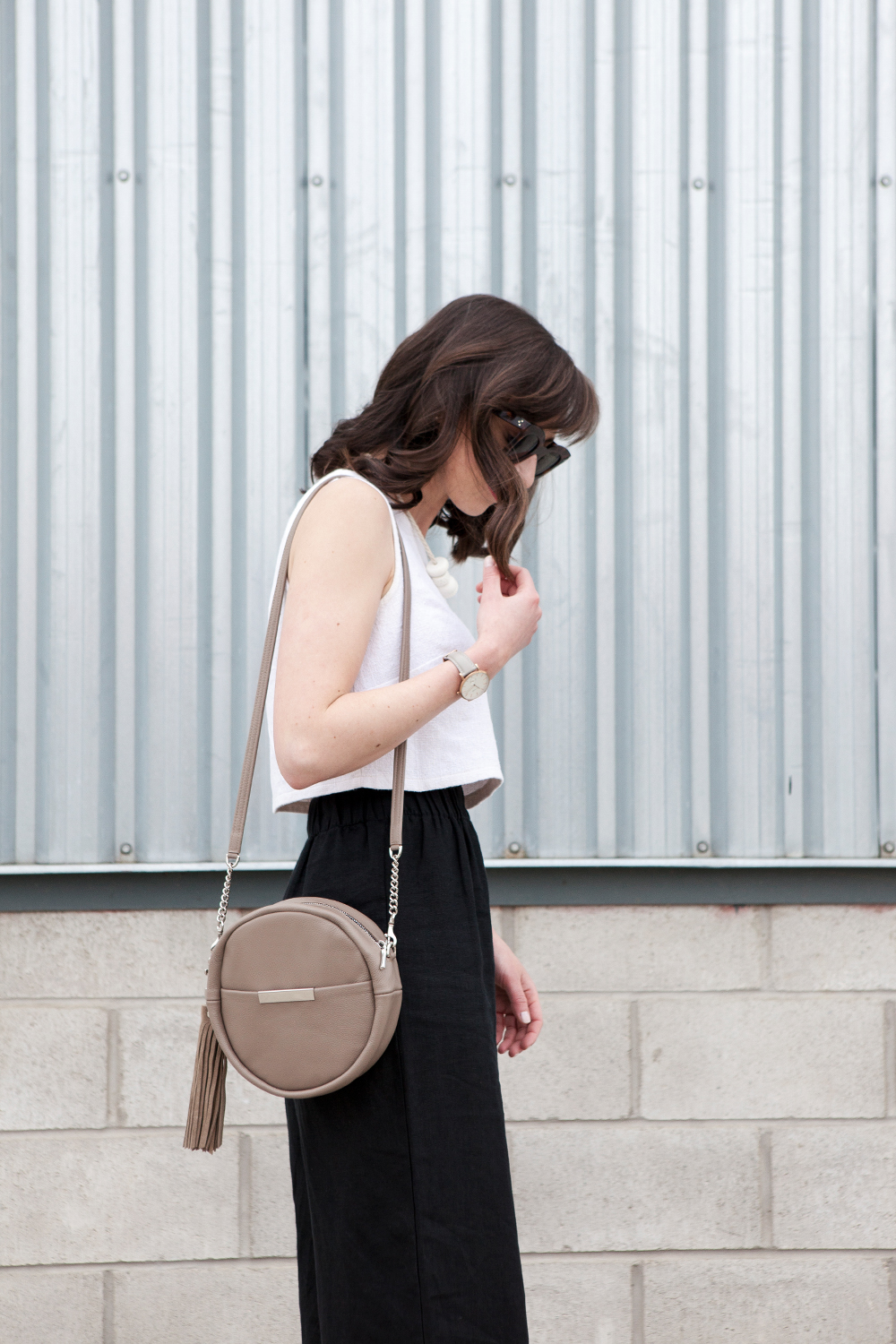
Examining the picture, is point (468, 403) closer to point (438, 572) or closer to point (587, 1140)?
point (438, 572)

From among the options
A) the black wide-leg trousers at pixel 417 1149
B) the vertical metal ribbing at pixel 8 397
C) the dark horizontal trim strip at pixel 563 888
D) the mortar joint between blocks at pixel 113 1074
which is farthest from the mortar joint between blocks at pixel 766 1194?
the vertical metal ribbing at pixel 8 397

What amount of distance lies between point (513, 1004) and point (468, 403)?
91 centimetres

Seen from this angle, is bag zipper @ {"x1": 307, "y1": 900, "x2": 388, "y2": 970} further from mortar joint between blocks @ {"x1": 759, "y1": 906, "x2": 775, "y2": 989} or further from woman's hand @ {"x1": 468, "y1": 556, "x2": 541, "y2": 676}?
mortar joint between blocks @ {"x1": 759, "y1": 906, "x2": 775, "y2": 989}

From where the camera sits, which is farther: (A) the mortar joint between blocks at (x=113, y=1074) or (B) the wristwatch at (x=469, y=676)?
(A) the mortar joint between blocks at (x=113, y=1074)

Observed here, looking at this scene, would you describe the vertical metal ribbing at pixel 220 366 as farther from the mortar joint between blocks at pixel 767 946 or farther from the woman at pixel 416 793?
the mortar joint between blocks at pixel 767 946

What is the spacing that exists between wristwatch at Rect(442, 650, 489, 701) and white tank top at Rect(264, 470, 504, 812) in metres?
0.06

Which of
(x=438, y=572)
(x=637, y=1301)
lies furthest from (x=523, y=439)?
(x=637, y=1301)

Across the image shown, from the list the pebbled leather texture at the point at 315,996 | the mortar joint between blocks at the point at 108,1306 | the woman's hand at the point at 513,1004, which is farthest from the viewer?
the mortar joint between blocks at the point at 108,1306

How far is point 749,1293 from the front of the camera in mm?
2531

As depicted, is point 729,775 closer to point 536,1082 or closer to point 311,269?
point 536,1082

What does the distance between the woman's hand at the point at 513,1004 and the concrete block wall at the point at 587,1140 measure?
0.80 m

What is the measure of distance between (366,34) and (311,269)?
1.88ft

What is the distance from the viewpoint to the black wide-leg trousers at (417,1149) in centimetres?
131

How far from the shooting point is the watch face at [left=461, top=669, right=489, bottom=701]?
1.34 m
